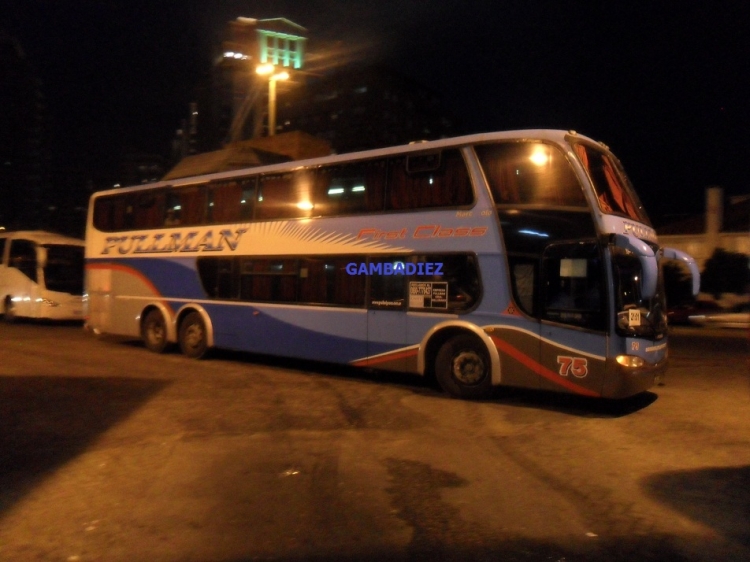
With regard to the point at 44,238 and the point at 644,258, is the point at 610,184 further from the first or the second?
the point at 44,238

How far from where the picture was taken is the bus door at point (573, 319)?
8758 millimetres

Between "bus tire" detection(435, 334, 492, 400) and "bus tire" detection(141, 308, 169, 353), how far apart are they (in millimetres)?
6920

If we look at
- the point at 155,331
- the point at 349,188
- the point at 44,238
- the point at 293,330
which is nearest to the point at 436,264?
the point at 349,188

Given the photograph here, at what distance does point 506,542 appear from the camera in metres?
4.86

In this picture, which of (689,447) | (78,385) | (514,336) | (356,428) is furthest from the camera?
(78,385)

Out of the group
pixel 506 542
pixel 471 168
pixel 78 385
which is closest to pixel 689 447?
pixel 506 542

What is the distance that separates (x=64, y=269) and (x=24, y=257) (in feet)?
4.51

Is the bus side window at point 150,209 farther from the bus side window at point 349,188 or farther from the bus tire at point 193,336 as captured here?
the bus side window at point 349,188

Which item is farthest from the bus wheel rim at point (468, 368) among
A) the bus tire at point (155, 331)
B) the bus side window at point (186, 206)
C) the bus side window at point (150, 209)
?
the bus side window at point (150, 209)

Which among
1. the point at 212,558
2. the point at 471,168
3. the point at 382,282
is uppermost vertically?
the point at 471,168

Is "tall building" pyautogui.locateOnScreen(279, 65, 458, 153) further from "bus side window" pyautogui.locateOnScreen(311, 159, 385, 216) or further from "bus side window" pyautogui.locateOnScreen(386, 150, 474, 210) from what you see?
"bus side window" pyautogui.locateOnScreen(386, 150, 474, 210)

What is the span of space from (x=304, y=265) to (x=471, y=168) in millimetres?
3628

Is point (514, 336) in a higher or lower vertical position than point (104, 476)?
higher

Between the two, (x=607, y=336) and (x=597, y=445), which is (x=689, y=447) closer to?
(x=597, y=445)
